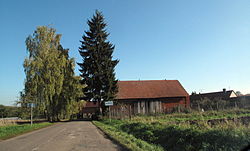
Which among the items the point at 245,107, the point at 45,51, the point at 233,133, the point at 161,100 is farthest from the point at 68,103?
the point at 233,133

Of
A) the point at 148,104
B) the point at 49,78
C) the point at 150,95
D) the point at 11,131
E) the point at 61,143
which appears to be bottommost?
the point at 11,131

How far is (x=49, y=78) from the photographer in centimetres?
3316

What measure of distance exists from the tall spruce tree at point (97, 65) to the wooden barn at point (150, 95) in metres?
5.15

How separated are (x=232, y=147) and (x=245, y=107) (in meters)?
22.7

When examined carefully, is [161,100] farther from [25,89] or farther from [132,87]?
[25,89]

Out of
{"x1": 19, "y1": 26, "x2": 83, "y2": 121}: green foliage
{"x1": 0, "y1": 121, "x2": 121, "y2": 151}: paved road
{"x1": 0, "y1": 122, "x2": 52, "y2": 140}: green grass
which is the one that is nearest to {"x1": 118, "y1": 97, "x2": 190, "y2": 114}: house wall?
{"x1": 19, "y1": 26, "x2": 83, "y2": 121}: green foliage

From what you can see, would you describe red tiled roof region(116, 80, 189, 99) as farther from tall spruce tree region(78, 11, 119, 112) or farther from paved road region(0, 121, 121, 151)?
paved road region(0, 121, 121, 151)

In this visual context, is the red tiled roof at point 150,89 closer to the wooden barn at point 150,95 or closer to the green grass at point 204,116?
the wooden barn at point 150,95

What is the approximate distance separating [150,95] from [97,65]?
Answer: 12.2 metres

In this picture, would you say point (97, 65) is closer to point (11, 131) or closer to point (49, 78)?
point (49, 78)

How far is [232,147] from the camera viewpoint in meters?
6.48

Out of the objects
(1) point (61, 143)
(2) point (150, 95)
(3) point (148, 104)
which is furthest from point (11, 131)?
(2) point (150, 95)

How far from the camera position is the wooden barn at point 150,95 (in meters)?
39.0

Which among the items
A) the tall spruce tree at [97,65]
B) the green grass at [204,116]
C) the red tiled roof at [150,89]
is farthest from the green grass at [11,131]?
the red tiled roof at [150,89]
